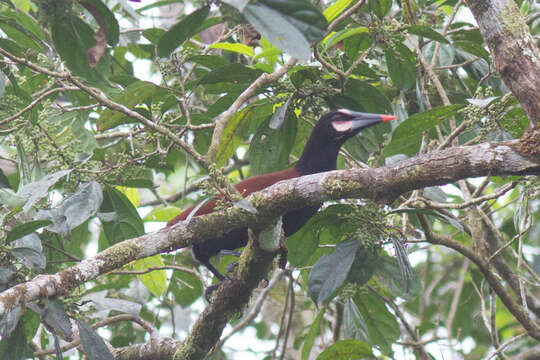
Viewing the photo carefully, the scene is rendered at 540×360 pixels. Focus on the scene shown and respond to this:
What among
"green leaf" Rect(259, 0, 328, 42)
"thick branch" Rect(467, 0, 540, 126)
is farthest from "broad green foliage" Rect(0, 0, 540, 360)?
"thick branch" Rect(467, 0, 540, 126)

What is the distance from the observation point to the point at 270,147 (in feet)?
11.7

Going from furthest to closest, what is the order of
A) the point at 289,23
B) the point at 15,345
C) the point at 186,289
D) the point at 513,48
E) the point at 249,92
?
the point at 186,289, the point at 249,92, the point at 15,345, the point at 513,48, the point at 289,23

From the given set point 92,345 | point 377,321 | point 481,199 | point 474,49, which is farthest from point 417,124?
point 92,345

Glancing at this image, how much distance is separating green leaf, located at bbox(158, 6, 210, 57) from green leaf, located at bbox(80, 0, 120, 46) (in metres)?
0.24

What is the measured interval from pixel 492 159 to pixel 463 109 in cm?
64

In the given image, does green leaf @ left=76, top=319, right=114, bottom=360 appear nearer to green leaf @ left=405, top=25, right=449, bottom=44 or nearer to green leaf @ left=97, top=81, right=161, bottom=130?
green leaf @ left=97, top=81, right=161, bottom=130

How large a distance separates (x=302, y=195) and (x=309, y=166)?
1290mm

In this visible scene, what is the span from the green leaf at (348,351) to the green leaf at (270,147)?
1045 millimetres

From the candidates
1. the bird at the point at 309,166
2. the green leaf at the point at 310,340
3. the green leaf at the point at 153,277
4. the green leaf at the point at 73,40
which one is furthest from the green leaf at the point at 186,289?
the green leaf at the point at 73,40

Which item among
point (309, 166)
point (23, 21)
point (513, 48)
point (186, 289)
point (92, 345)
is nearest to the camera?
point (513, 48)

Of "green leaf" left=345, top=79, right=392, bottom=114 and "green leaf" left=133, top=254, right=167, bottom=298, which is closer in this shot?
"green leaf" left=345, top=79, right=392, bottom=114

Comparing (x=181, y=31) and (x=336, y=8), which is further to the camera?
(x=336, y=8)

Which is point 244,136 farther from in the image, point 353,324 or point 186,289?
point 186,289

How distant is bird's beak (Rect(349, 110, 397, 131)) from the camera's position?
3426 mm
